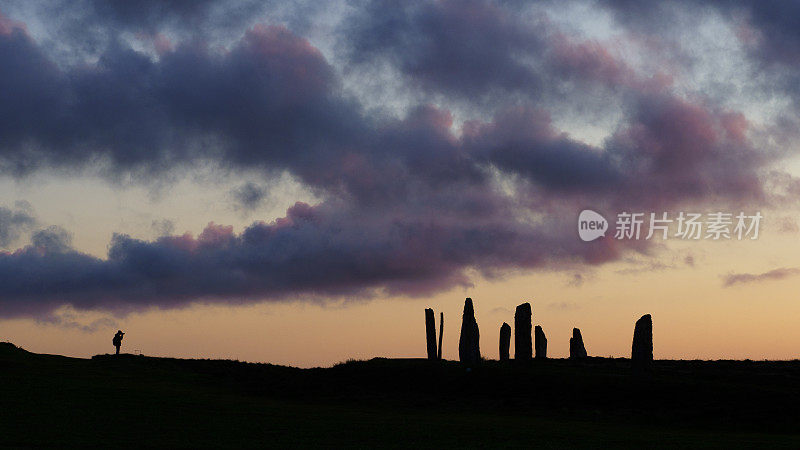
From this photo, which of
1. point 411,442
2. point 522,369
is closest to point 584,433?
point 411,442

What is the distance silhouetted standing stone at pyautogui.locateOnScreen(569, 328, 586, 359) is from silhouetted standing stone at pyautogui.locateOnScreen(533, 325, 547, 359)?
2.25m

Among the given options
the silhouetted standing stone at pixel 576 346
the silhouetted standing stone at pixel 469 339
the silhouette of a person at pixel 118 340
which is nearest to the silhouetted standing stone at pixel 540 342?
the silhouetted standing stone at pixel 576 346

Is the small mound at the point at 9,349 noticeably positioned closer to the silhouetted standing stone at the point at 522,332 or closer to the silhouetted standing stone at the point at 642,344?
the silhouetted standing stone at the point at 522,332

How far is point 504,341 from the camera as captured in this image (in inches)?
2440

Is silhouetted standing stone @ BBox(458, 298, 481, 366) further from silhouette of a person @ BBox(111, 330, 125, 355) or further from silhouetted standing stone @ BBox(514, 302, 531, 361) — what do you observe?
silhouette of a person @ BBox(111, 330, 125, 355)

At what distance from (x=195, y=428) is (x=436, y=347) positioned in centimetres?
3497

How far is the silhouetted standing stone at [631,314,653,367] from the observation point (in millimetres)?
49500

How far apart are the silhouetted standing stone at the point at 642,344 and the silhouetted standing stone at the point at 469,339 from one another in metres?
10.6

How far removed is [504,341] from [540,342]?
5609 millimetres

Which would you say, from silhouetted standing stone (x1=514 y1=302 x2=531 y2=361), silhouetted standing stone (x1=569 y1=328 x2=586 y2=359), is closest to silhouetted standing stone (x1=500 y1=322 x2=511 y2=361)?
silhouetted standing stone (x1=514 y1=302 x2=531 y2=361)

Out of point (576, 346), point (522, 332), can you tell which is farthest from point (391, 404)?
point (576, 346)

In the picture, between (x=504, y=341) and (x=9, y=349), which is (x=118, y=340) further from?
(x=504, y=341)

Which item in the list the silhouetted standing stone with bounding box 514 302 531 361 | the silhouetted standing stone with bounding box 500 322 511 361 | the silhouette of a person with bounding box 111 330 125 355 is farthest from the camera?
the silhouette of a person with bounding box 111 330 125 355

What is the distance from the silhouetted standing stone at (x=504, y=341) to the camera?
203 ft
